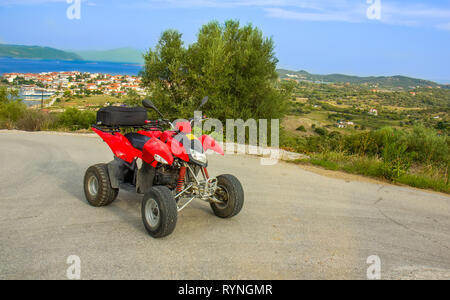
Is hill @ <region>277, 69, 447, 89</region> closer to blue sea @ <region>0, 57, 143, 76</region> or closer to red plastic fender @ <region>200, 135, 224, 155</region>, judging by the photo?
blue sea @ <region>0, 57, 143, 76</region>

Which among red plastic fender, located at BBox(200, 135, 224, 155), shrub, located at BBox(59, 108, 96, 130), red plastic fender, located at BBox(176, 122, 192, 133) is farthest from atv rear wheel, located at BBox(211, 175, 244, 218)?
shrub, located at BBox(59, 108, 96, 130)

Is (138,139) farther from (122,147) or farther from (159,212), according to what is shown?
(159,212)

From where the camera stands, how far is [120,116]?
17.3 feet

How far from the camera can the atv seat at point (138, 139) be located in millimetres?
4995

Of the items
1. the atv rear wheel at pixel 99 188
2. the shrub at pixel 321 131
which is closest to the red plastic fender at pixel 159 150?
the atv rear wheel at pixel 99 188

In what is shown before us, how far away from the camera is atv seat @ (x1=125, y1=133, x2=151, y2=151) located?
4995 mm

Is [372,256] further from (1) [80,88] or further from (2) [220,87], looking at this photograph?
(1) [80,88]

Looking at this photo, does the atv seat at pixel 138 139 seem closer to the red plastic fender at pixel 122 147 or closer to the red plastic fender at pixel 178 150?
the red plastic fender at pixel 122 147

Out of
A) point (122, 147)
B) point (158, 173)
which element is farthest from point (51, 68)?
point (158, 173)

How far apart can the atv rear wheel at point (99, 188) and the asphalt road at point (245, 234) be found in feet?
0.48

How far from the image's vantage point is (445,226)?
508 centimetres

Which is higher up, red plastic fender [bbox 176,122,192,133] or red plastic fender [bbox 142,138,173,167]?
red plastic fender [bbox 176,122,192,133]
